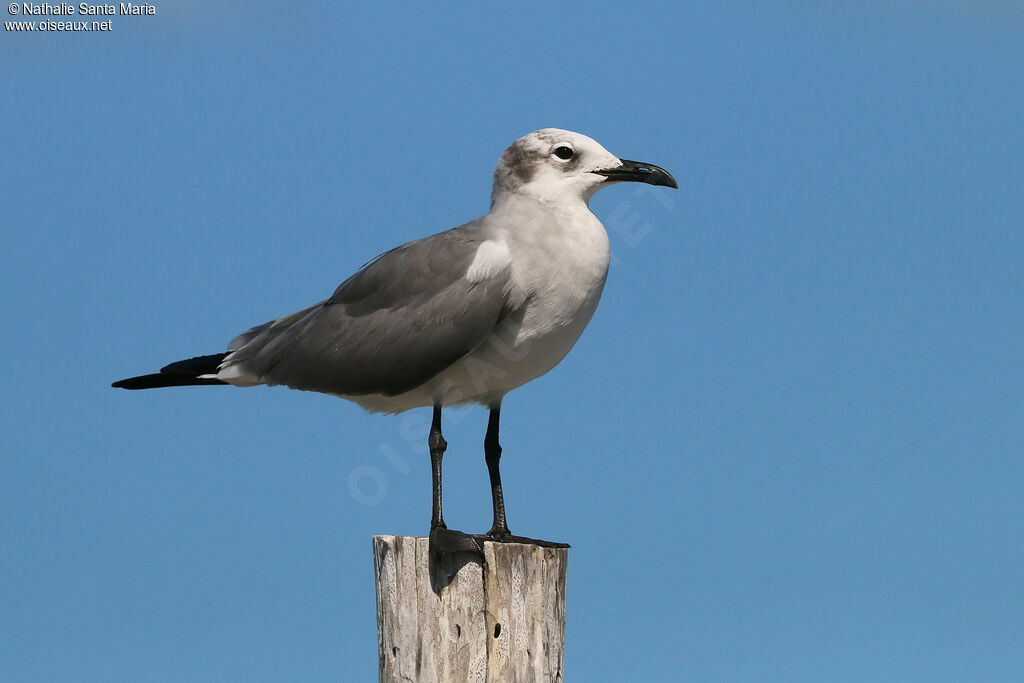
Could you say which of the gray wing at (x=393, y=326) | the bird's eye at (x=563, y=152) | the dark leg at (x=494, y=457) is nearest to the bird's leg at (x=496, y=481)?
the dark leg at (x=494, y=457)

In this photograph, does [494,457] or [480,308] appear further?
[494,457]

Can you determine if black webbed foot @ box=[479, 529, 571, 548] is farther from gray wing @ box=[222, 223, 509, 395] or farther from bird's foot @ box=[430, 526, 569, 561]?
gray wing @ box=[222, 223, 509, 395]

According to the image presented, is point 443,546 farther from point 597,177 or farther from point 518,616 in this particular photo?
point 597,177

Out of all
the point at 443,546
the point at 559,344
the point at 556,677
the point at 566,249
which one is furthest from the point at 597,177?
the point at 556,677

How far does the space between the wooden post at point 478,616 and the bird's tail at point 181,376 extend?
2.01m

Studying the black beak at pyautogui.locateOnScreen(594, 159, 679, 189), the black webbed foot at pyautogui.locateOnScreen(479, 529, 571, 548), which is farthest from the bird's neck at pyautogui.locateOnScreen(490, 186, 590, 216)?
the black webbed foot at pyautogui.locateOnScreen(479, 529, 571, 548)

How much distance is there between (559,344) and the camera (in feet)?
20.5

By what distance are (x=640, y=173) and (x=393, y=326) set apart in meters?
1.75

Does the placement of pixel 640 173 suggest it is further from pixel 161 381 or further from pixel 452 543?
pixel 161 381

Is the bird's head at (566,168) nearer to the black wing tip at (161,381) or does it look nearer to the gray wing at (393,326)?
the gray wing at (393,326)

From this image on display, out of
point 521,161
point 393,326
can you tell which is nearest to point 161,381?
point 393,326

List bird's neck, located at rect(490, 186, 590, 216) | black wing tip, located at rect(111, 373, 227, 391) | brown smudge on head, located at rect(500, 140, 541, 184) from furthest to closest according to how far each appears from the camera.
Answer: black wing tip, located at rect(111, 373, 227, 391) → brown smudge on head, located at rect(500, 140, 541, 184) → bird's neck, located at rect(490, 186, 590, 216)

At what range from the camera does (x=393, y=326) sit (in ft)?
20.9

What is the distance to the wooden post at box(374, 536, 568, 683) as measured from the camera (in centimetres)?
576
